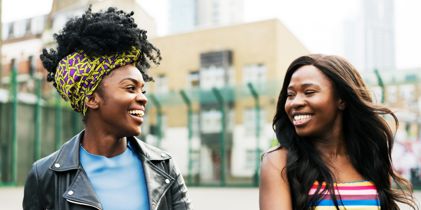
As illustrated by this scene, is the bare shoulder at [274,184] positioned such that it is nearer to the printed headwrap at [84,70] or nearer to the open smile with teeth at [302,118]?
the open smile with teeth at [302,118]

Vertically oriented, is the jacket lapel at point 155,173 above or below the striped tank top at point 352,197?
above

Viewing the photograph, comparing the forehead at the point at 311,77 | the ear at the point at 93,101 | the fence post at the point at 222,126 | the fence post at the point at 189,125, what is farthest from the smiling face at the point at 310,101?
the fence post at the point at 189,125

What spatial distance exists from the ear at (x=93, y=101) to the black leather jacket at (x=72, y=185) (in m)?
0.17

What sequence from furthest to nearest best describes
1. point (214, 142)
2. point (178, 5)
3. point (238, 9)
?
point (178, 5), point (238, 9), point (214, 142)

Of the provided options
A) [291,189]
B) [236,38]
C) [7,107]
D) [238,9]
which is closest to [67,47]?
[291,189]

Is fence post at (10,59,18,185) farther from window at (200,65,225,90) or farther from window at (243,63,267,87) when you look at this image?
window at (243,63,267,87)

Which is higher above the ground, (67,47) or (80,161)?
(67,47)

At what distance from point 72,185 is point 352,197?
3.92 feet

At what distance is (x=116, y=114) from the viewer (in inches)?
84.4

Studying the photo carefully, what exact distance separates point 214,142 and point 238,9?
3623 inches

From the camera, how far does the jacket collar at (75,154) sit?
2133 millimetres

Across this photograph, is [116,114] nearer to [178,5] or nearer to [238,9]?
[238,9]

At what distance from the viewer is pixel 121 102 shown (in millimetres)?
2133

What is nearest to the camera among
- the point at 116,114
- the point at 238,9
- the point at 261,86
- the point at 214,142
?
the point at 116,114
